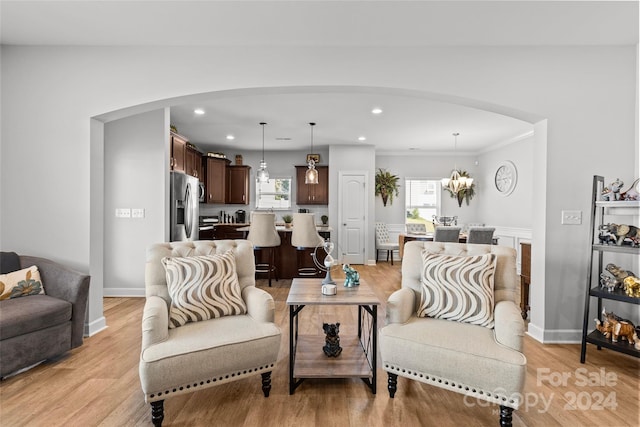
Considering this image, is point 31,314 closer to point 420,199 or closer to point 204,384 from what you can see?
point 204,384

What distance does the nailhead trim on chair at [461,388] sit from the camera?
5.75ft

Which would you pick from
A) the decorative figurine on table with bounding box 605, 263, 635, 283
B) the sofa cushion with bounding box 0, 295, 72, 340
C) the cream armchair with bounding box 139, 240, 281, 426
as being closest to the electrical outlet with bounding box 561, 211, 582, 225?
the decorative figurine on table with bounding box 605, 263, 635, 283

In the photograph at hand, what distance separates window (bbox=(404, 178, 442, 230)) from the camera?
829 centimetres

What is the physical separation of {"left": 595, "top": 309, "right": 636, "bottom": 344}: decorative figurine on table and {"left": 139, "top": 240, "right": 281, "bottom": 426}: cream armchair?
2.60 meters

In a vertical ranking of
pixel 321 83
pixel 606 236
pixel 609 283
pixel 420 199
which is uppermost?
pixel 321 83

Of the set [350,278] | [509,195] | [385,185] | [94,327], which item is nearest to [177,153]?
[94,327]

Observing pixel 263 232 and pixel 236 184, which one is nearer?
pixel 263 232

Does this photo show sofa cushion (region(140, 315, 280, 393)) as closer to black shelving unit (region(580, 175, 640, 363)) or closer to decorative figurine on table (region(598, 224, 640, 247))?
black shelving unit (region(580, 175, 640, 363))

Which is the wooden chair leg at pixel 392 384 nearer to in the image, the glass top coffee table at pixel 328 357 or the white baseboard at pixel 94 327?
the glass top coffee table at pixel 328 357

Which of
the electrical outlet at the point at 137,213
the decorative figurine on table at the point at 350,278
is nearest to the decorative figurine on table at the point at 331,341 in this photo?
the decorative figurine on table at the point at 350,278

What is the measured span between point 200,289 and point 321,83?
2.10 m

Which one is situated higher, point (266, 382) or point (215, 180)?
point (215, 180)

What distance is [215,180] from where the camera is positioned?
24.4 ft

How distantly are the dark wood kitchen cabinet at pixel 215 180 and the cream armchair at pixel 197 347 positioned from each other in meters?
5.21
